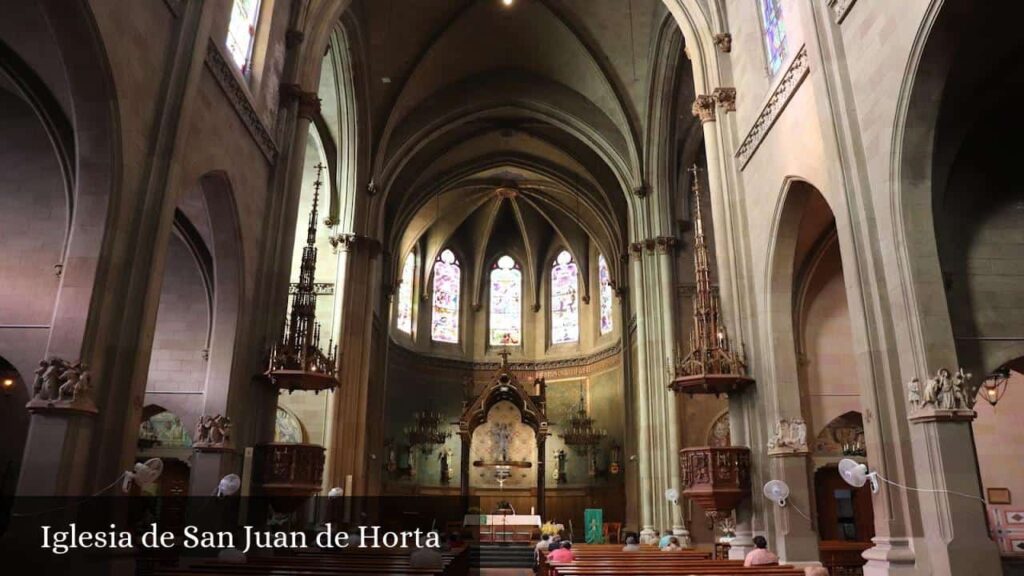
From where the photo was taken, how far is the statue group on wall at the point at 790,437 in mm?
11047

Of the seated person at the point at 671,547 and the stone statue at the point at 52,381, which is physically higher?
the stone statue at the point at 52,381

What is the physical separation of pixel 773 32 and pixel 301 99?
339 inches

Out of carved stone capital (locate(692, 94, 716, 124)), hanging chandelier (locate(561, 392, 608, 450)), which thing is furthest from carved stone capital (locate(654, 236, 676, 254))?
hanging chandelier (locate(561, 392, 608, 450))

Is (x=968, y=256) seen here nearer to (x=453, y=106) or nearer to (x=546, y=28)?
(x=546, y=28)

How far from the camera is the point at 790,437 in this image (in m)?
11.1

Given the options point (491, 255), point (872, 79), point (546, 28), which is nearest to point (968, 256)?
point (872, 79)

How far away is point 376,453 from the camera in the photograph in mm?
25250

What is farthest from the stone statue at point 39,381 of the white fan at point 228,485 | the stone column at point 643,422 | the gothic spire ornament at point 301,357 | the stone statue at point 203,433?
the stone column at point 643,422

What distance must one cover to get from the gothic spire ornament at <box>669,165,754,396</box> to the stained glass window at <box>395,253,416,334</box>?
771 inches

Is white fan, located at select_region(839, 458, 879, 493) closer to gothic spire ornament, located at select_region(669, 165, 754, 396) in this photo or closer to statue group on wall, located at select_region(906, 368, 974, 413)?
statue group on wall, located at select_region(906, 368, 974, 413)

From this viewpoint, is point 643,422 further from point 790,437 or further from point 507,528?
point 790,437

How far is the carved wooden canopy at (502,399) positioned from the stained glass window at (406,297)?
5.26 meters

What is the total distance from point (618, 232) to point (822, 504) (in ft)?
40.9

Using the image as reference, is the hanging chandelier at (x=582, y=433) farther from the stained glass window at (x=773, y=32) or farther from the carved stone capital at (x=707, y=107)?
the stained glass window at (x=773, y=32)
